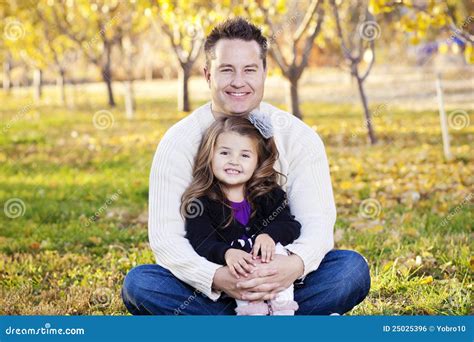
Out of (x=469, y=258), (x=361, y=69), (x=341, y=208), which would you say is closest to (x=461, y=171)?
(x=341, y=208)

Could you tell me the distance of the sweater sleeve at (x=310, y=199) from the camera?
3059 mm

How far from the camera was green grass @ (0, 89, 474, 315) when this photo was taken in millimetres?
3805

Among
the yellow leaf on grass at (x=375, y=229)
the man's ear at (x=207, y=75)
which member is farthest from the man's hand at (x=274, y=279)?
the yellow leaf on grass at (x=375, y=229)

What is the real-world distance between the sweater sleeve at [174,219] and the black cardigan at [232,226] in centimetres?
4

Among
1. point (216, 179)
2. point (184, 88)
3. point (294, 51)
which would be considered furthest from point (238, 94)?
point (184, 88)

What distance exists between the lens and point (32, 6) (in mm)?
15281

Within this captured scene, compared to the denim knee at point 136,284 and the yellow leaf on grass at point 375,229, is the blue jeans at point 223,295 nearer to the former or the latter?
the denim knee at point 136,284

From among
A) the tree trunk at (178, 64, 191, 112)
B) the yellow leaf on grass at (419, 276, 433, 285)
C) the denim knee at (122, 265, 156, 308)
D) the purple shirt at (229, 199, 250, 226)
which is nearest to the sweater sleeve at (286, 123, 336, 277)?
the purple shirt at (229, 199, 250, 226)

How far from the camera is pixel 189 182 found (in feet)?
10.6

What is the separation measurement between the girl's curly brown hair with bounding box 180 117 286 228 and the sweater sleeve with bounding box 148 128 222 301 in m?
0.05

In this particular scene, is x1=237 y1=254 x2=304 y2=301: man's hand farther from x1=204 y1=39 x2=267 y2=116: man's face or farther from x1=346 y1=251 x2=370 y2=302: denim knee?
x1=204 y1=39 x2=267 y2=116: man's face

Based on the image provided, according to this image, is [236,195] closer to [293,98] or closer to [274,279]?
[274,279]

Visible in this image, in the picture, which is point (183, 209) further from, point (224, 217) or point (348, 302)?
point (348, 302)

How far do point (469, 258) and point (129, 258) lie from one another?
2053 millimetres
